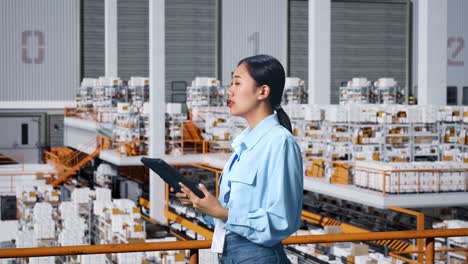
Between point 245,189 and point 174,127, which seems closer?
point 245,189

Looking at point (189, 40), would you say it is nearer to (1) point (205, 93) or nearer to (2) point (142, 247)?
(1) point (205, 93)

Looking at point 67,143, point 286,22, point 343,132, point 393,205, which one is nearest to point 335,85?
point 286,22

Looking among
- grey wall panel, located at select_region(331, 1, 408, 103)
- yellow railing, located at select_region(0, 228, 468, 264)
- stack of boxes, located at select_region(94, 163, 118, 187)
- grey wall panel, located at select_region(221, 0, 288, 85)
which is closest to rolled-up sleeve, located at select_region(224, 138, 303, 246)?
yellow railing, located at select_region(0, 228, 468, 264)

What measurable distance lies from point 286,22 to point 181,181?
113 feet

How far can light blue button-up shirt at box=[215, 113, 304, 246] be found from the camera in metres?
2.52

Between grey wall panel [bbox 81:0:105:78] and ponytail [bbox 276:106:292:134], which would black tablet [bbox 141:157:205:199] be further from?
grey wall panel [bbox 81:0:105:78]

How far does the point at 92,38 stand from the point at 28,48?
2.89 m

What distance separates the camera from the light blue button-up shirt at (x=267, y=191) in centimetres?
252

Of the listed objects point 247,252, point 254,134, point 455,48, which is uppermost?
point 455,48

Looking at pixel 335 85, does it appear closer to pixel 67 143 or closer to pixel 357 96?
pixel 357 96

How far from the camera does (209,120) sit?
77.3 ft

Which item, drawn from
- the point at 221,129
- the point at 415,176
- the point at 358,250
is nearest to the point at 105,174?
the point at 221,129

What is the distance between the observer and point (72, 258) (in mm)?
13039

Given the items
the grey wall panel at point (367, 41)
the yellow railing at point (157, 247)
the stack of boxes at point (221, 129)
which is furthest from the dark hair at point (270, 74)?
the grey wall panel at point (367, 41)
